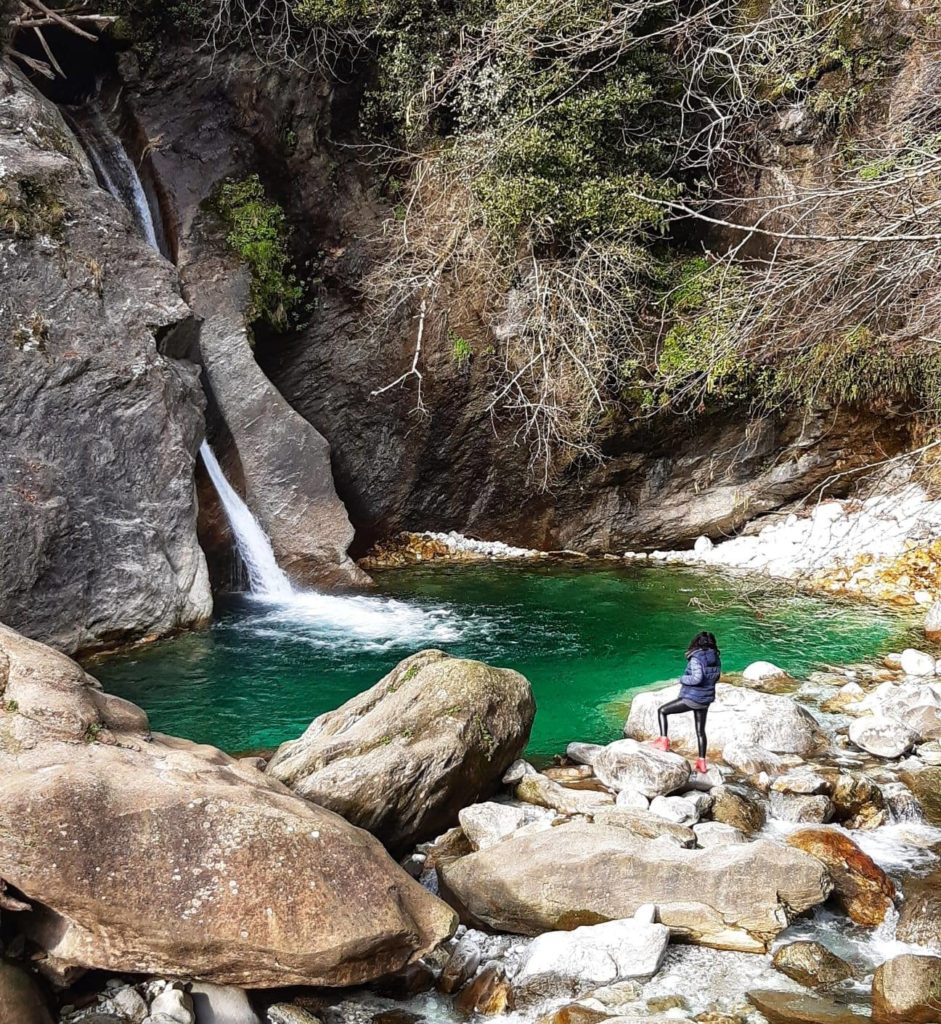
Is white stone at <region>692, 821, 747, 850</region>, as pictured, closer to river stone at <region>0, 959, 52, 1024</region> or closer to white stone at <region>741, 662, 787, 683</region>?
white stone at <region>741, 662, 787, 683</region>

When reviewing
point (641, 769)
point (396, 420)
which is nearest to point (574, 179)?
point (396, 420)

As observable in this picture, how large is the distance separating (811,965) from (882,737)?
306cm

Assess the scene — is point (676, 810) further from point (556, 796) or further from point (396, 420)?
point (396, 420)

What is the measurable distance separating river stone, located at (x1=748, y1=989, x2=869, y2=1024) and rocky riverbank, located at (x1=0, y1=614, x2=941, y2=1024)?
14 millimetres

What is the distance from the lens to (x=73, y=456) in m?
9.59

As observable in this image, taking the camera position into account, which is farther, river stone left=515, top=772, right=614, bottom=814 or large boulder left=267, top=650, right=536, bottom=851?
river stone left=515, top=772, right=614, bottom=814

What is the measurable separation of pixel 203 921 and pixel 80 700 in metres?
1.63

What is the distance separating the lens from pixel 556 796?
598 cm

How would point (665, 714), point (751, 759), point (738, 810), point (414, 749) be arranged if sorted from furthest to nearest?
1. point (665, 714)
2. point (751, 759)
3. point (738, 810)
4. point (414, 749)

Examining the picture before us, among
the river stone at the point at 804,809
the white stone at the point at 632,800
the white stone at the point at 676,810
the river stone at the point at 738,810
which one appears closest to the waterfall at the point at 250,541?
the white stone at the point at 632,800

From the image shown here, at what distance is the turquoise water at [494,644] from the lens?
8.15 metres

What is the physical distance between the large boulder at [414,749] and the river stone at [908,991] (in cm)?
265

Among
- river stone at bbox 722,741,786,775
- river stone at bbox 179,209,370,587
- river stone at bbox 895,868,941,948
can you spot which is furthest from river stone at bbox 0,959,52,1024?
river stone at bbox 179,209,370,587

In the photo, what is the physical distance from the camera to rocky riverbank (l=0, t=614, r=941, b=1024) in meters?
3.80
